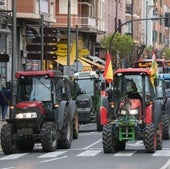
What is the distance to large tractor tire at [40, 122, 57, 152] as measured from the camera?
814 inches

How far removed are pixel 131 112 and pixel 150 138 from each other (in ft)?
3.09

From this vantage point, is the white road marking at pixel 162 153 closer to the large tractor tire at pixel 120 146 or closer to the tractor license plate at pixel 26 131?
the large tractor tire at pixel 120 146

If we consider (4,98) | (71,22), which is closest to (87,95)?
(4,98)

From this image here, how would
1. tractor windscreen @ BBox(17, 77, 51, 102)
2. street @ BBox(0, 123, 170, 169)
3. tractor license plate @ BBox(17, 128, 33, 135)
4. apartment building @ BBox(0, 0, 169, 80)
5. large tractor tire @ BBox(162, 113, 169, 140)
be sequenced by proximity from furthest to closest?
1. apartment building @ BBox(0, 0, 169, 80)
2. large tractor tire @ BBox(162, 113, 169, 140)
3. tractor windscreen @ BBox(17, 77, 51, 102)
4. tractor license plate @ BBox(17, 128, 33, 135)
5. street @ BBox(0, 123, 170, 169)

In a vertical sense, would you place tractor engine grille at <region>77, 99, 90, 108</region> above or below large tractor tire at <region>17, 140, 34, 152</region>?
above

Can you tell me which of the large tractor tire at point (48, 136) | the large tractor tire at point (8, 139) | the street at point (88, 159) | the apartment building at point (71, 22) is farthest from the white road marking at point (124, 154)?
the apartment building at point (71, 22)

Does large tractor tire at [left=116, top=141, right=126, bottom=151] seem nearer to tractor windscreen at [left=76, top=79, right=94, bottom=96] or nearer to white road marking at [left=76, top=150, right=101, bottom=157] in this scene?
white road marking at [left=76, top=150, right=101, bottom=157]

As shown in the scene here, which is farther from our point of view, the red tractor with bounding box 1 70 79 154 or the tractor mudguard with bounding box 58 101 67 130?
the tractor mudguard with bounding box 58 101 67 130

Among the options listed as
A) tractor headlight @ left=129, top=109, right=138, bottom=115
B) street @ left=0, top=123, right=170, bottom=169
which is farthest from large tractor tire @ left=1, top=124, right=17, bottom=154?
tractor headlight @ left=129, top=109, right=138, bottom=115

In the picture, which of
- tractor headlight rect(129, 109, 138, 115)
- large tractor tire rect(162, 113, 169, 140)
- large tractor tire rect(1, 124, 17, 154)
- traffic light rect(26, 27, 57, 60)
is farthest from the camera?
traffic light rect(26, 27, 57, 60)

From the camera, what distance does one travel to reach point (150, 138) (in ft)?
66.1

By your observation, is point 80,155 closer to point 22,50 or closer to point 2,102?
point 2,102

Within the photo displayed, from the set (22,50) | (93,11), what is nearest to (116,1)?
(93,11)

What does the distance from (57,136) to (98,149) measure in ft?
4.50
